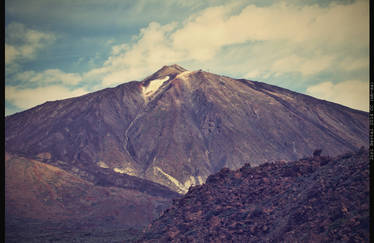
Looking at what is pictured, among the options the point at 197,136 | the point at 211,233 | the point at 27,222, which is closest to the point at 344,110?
the point at 197,136

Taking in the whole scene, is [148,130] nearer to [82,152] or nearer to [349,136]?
[82,152]

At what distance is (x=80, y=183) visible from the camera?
84.8m

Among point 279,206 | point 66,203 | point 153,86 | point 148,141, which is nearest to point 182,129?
point 148,141

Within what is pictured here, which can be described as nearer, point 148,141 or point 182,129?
point 148,141

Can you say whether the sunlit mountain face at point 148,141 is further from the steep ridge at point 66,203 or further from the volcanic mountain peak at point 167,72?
the volcanic mountain peak at point 167,72

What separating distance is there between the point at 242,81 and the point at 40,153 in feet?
251

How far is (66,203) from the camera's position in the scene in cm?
7788

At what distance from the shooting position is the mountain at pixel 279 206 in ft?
94.3

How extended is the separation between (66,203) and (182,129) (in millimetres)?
52845

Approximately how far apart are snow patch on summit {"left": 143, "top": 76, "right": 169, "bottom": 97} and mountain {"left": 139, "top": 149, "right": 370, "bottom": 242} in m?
109

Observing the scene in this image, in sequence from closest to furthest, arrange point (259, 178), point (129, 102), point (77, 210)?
point (259, 178) < point (77, 210) < point (129, 102)

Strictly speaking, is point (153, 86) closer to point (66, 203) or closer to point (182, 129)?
point (182, 129)

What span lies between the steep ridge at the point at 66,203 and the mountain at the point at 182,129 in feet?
34.1

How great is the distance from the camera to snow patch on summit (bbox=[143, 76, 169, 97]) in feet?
507
